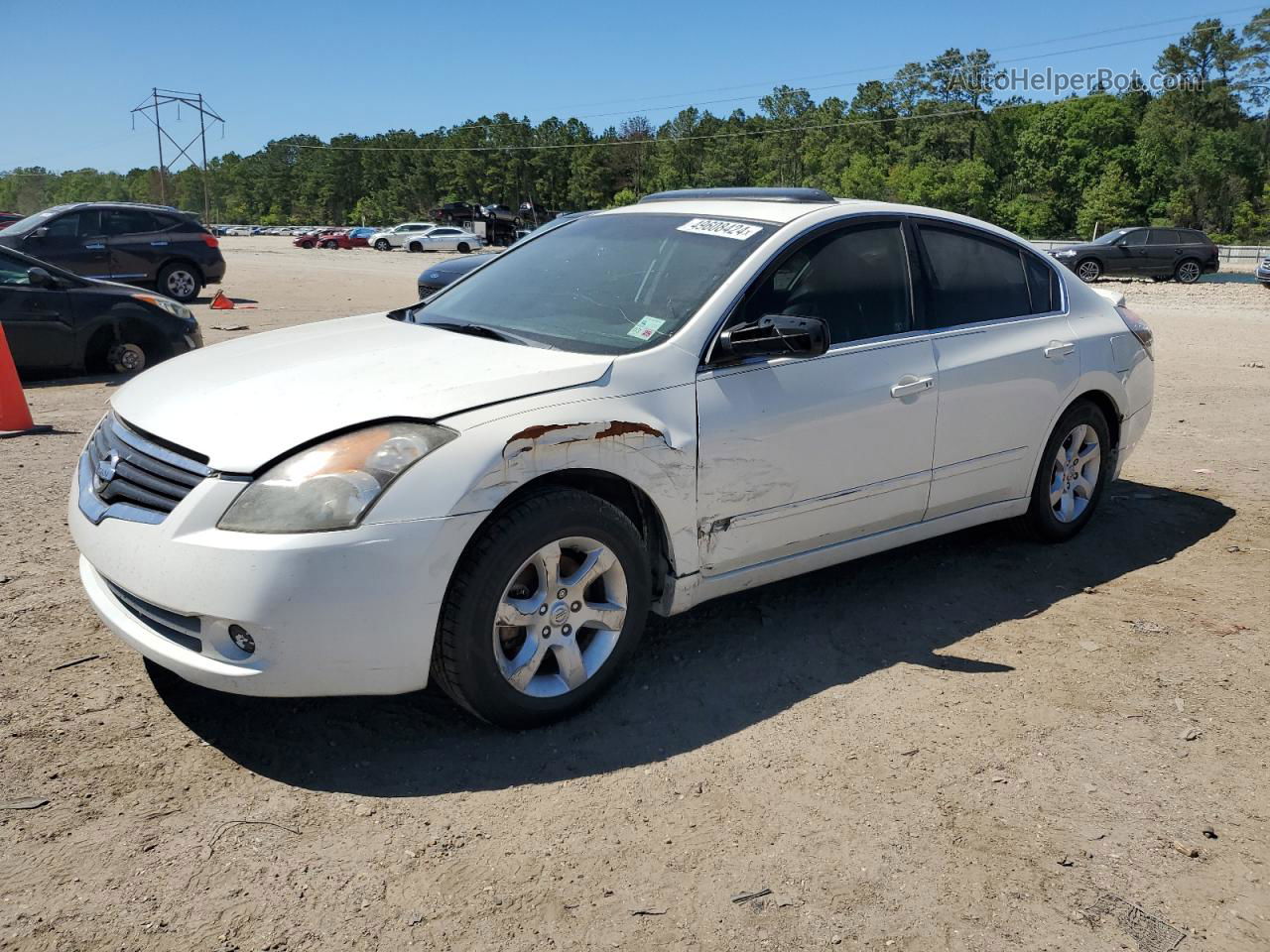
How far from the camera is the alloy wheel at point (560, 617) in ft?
10.9

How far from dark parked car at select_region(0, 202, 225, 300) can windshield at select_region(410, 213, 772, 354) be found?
1434 cm

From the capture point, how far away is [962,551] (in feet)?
17.7

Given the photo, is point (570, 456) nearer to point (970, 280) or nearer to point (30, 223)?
point (970, 280)

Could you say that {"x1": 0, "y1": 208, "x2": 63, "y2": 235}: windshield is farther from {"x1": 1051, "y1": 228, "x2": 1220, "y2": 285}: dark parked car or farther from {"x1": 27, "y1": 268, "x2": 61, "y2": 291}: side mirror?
{"x1": 1051, "y1": 228, "x2": 1220, "y2": 285}: dark parked car

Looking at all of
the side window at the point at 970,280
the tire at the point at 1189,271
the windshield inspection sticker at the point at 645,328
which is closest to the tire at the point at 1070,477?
the side window at the point at 970,280

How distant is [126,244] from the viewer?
56.7 feet

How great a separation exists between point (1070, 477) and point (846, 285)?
1830 mm

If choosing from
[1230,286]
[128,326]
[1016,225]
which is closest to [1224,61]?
[1016,225]

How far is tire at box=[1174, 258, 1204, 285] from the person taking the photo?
30.1 m

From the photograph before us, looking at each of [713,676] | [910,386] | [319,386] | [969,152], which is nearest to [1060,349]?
[910,386]

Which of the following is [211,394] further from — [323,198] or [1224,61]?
[323,198]

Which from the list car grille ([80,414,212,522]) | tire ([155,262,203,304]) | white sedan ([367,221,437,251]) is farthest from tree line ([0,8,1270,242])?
car grille ([80,414,212,522])

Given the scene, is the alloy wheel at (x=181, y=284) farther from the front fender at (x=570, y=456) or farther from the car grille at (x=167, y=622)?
the front fender at (x=570, y=456)

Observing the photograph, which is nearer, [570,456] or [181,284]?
[570,456]
